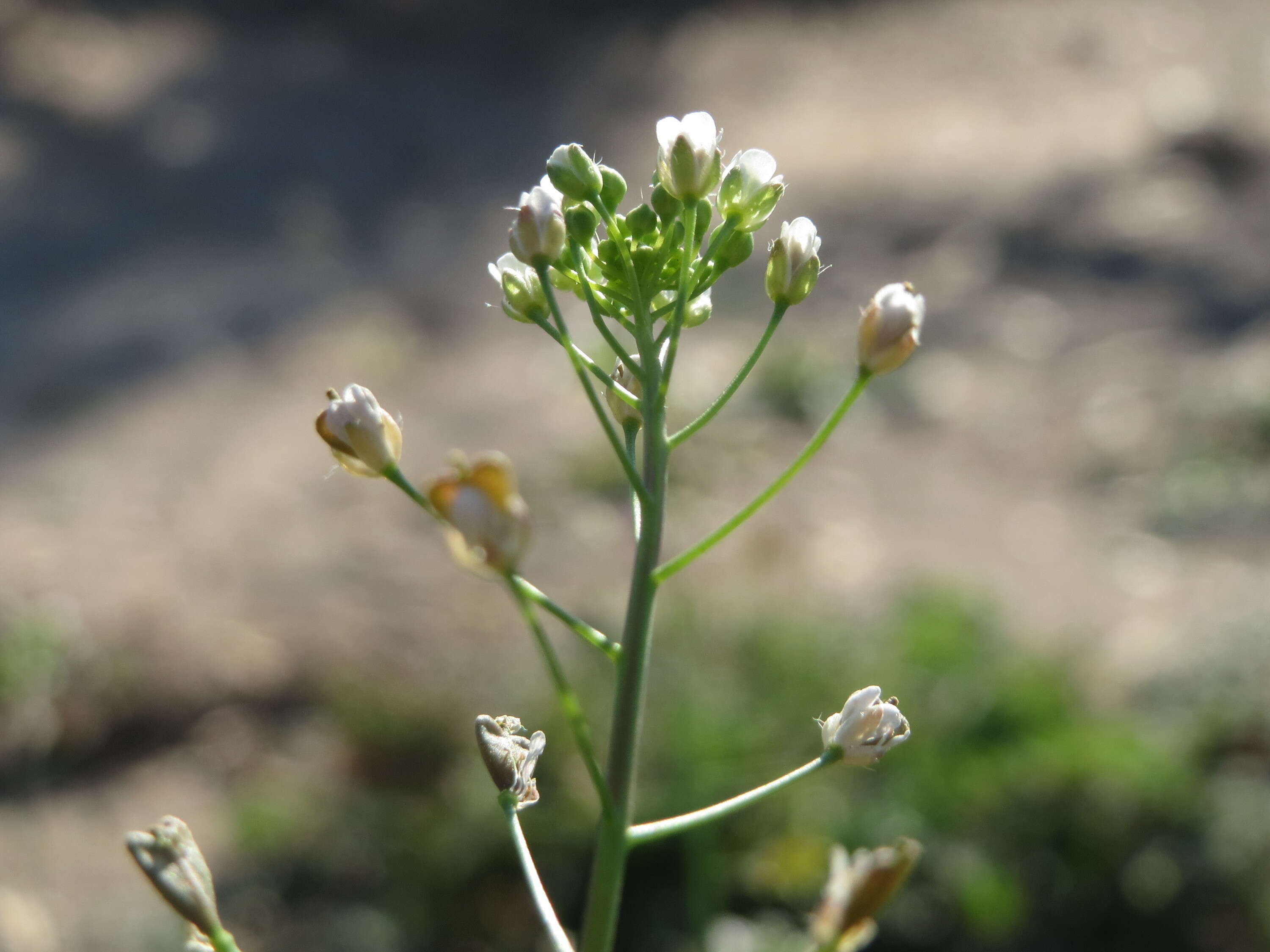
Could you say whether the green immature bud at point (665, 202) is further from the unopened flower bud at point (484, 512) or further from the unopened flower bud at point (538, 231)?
the unopened flower bud at point (484, 512)

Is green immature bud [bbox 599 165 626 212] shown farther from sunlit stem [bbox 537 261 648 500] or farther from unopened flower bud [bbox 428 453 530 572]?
unopened flower bud [bbox 428 453 530 572]

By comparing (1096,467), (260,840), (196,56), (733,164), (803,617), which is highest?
(196,56)

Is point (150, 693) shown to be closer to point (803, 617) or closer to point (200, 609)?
point (200, 609)

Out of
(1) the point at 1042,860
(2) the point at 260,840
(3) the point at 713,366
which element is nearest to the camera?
(1) the point at 1042,860

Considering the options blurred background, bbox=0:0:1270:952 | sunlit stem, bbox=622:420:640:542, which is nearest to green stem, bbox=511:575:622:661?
sunlit stem, bbox=622:420:640:542

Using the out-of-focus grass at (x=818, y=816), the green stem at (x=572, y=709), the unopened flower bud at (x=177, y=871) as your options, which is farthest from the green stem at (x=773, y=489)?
the out-of-focus grass at (x=818, y=816)

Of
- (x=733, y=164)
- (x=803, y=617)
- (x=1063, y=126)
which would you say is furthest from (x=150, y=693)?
(x=1063, y=126)

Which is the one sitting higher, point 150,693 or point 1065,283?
point 150,693
